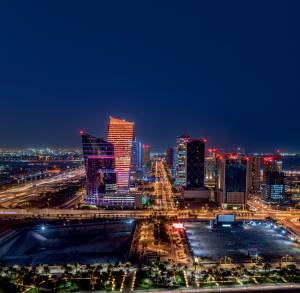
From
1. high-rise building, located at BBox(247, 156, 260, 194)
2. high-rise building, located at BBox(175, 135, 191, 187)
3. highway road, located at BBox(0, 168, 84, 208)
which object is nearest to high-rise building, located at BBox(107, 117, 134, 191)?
high-rise building, located at BBox(175, 135, 191, 187)

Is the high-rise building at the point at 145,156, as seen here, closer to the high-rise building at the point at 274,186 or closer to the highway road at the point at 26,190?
the highway road at the point at 26,190

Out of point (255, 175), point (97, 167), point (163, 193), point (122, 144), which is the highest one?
point (122, 144)

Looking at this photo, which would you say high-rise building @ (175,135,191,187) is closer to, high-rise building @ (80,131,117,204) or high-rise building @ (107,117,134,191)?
high-rise building @ (107,117,134,191)

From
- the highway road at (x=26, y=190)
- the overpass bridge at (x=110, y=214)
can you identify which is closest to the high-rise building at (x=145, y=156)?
the highway road at (x=26, y=190)

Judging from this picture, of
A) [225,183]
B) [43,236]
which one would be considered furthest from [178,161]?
[43,236]

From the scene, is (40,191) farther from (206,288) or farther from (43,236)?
(206,288)

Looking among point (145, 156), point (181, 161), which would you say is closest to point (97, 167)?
point (181, 161)

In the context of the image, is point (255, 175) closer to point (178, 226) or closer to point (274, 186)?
point (274, 186)
